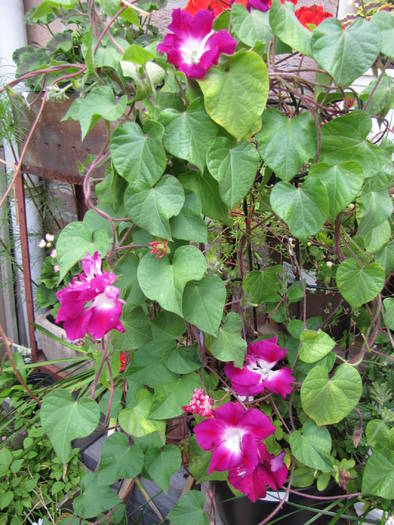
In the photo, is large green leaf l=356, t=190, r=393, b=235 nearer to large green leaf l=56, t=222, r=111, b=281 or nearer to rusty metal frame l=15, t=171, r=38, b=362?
large green leaf l=56, t=222, r=111, b=281

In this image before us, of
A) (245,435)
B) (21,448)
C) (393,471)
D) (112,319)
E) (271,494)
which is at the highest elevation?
(112,319)

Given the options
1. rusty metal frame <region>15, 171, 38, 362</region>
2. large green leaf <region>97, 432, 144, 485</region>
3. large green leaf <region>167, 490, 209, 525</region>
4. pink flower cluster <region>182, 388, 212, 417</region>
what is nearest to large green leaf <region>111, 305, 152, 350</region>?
pink flower cluster <region>182, 388, 212, 417</region>

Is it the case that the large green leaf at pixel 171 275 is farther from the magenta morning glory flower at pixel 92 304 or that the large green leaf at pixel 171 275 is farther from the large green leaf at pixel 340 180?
the large green leaf at pixel 340 180

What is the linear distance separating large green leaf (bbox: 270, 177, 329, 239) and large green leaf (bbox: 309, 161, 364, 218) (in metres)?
0.02

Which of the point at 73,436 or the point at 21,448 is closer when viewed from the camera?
the point at 73,436

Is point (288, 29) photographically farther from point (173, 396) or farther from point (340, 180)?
point (173, 396)

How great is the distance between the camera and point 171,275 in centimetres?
58

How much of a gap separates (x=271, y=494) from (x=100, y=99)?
73 cm

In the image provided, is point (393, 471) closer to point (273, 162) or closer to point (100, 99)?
point (273, 162)

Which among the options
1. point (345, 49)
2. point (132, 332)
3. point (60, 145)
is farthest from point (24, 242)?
point (345, 49)

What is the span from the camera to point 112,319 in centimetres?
53

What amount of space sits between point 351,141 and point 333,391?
345 mm

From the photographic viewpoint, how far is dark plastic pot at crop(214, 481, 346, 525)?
2.86 ft

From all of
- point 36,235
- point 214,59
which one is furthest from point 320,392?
point 36,235
